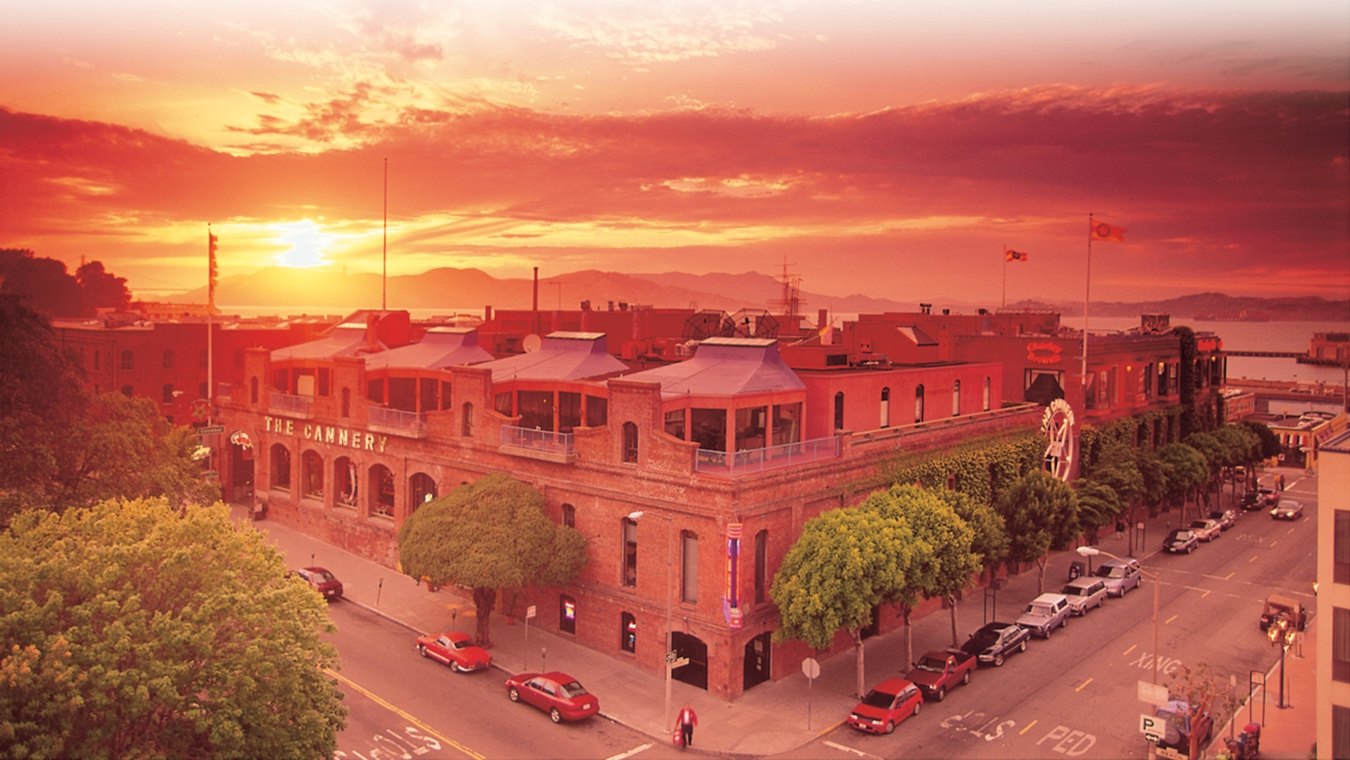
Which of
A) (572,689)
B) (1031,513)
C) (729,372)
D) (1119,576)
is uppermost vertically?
(729,372)

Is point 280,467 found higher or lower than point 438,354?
lower

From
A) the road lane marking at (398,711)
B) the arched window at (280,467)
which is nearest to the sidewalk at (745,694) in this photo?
the road lane marking at (398,711)

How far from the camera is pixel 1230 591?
55312 mm

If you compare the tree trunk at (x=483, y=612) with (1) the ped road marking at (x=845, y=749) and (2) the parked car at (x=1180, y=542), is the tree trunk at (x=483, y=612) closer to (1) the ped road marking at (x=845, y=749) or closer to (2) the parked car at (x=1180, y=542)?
(1) the ped road marking at (x=845, y=749)

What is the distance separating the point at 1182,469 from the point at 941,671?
132 feet

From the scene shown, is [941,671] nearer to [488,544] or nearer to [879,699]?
[879,699]

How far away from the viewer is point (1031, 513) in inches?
1940

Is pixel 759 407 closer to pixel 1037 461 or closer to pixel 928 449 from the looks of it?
pixel 928 449

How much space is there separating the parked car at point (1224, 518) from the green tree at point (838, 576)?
4642cm

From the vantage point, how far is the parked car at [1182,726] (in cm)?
3350

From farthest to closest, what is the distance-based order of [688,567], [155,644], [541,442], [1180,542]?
[1180,542], [541,442], [688,567], [155,644]

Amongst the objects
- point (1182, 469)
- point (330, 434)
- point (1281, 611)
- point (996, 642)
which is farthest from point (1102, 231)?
point (330, 434)

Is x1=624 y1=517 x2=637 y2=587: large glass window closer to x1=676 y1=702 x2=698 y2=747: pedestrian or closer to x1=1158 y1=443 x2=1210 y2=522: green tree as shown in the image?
x1=676 y1=702 x2=698 y2=747: pedestrian

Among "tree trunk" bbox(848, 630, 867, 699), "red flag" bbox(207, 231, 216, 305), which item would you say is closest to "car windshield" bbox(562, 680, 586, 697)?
A: "tree trunk" bbox(848, 630, 867, 699)
